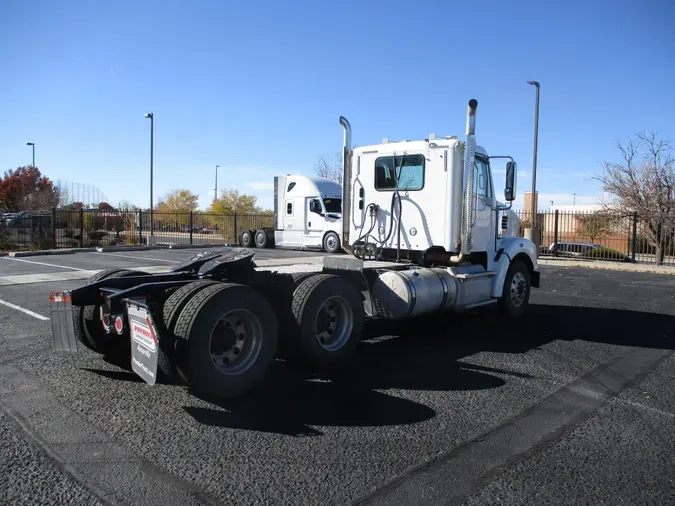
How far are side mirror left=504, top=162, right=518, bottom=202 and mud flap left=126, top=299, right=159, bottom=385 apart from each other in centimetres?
637

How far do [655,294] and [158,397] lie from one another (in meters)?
12.6

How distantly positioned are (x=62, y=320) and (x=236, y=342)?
1.78 meters

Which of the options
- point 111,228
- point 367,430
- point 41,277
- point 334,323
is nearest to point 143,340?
point 367,430

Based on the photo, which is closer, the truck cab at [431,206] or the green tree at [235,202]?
the truck cab at [431,206]

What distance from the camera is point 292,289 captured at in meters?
6.09

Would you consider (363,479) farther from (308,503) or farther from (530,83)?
(530,83)

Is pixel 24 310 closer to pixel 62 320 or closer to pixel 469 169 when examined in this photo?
pixel 62 320

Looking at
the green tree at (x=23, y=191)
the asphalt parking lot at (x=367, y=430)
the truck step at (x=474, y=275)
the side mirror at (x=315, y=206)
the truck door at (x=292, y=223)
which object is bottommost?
the asphalt parking lot at (x=367, y=430)

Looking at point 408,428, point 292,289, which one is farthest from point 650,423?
point 292,289

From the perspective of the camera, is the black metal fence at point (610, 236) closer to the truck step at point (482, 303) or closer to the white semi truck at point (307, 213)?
the white semi truck at point (307, 213)

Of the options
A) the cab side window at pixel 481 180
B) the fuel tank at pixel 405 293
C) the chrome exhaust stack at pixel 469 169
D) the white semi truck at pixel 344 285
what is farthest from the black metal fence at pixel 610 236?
the fuel tank at pixel 405 293

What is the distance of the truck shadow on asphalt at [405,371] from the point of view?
4.73 meters

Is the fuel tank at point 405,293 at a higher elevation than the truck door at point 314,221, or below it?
below

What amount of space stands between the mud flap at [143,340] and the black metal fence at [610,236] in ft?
72.3
